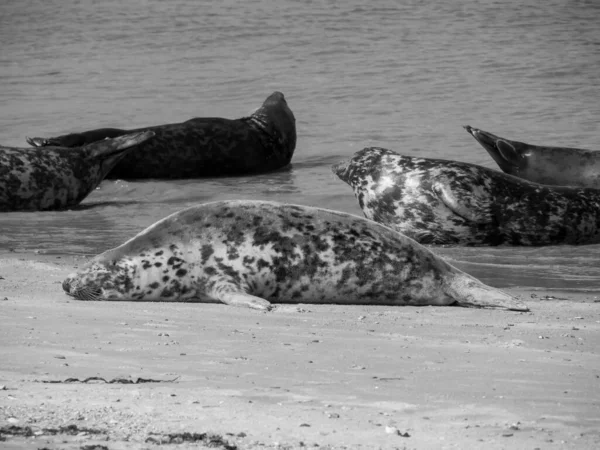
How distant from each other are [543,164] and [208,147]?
3770mm

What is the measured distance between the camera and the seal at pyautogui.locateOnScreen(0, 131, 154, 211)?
1031 cm

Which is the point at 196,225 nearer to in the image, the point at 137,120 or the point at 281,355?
the point at 281,355

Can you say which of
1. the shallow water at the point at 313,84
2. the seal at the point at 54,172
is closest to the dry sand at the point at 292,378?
the shallow water at the point at 313,84

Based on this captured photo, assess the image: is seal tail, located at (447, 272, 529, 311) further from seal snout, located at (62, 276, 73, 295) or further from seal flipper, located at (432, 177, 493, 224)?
seal flipper, located at (432, 177, 493, 224)

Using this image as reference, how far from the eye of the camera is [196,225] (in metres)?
5.95

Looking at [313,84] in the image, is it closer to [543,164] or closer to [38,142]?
[38,142]

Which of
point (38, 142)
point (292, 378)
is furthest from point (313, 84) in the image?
point (292, 378)

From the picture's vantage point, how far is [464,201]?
8648 mm

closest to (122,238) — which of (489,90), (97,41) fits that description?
(489,90)

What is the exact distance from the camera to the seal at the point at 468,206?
8.62 m

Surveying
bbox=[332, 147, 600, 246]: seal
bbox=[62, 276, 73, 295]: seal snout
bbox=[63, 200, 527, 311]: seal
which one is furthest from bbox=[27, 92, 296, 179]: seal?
bbox=[62, 276, 73, 295]: seal snout

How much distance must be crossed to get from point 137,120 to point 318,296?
11078mm

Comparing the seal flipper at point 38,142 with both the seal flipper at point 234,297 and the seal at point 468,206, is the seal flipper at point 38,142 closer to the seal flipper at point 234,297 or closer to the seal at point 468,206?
the seal at point 468,206

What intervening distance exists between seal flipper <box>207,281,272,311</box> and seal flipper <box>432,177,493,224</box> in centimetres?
321
